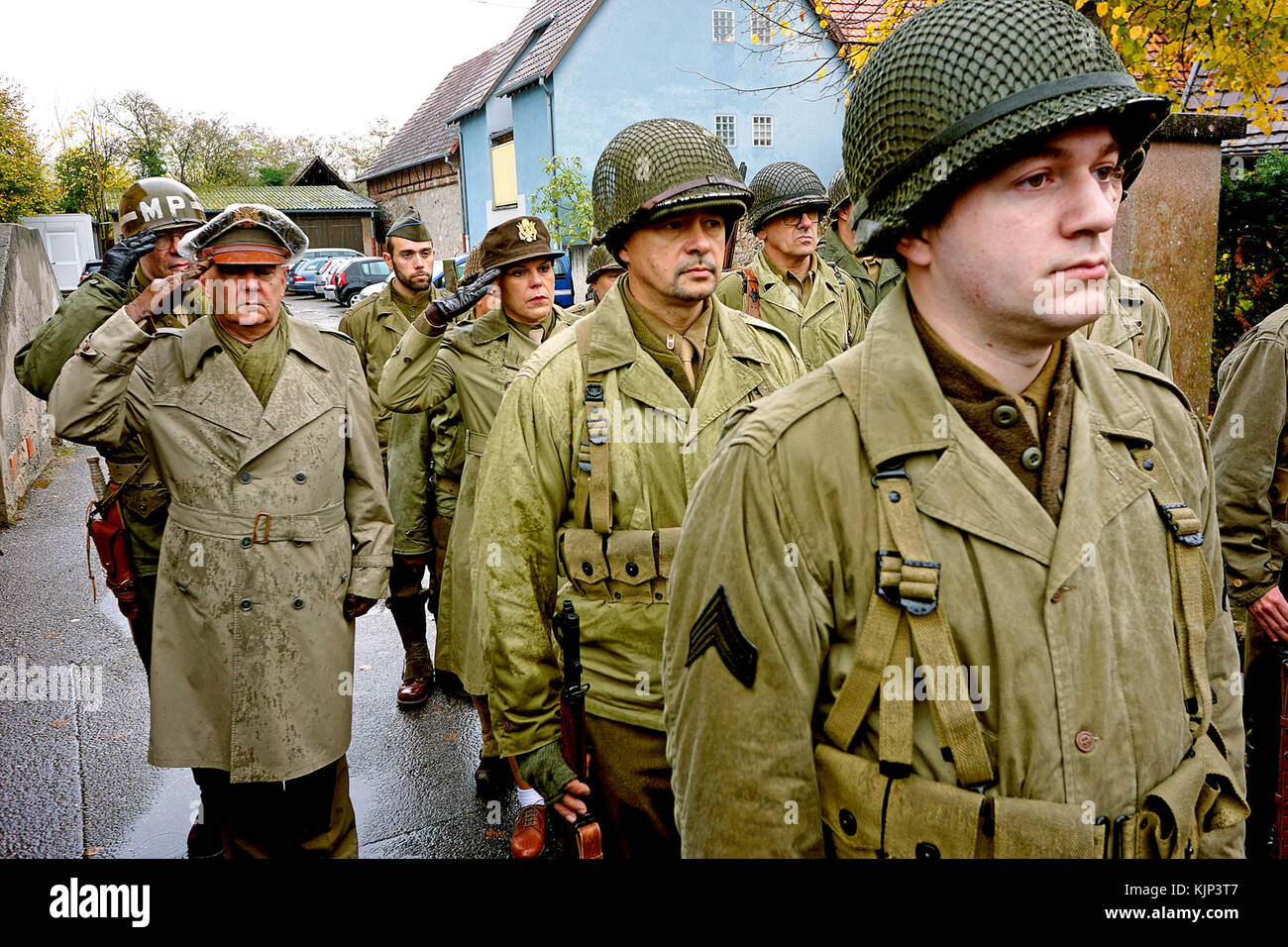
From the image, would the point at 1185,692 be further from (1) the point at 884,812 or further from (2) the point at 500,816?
(2) the point at 500,816

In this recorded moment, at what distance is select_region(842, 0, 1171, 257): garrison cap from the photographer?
1588mm

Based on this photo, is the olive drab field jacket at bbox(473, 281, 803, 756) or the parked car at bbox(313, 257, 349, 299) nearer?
the olive drab field jacket at bbox(473, 281, 803, 756)

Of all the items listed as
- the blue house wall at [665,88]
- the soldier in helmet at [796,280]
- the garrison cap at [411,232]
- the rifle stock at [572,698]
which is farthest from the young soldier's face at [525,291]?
the blue house wall at [665,88]

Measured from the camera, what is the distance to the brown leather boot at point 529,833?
4.18 m

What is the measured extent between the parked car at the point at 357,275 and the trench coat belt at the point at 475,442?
3265cm

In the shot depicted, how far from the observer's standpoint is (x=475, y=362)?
17.4 feet

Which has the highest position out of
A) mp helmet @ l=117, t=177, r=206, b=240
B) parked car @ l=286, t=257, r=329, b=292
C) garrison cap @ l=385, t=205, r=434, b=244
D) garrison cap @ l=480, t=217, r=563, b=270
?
parked car @ l=286, t=257, r=329, b=292

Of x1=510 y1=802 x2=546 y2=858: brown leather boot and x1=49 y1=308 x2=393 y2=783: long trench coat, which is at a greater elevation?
x1=49 y1=308 x2=393 y2=783: long trench coat

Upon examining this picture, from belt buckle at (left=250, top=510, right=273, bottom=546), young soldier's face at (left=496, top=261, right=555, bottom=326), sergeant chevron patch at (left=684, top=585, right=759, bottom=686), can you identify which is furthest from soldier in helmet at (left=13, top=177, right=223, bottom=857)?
sergeant chevron patch at (left=684, top=585, right=759, bottom=686)

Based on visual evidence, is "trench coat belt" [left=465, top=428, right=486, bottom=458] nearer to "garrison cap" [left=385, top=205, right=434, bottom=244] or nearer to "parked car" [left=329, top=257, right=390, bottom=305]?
"garrison cap" [left=385, top=205, right=434, bottom=244]

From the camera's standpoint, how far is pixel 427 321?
5121mm

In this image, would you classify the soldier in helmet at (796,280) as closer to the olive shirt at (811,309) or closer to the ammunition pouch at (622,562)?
the olive shirt at (811,309)

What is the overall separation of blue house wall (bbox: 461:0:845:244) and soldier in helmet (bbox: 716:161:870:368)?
21.9 metres

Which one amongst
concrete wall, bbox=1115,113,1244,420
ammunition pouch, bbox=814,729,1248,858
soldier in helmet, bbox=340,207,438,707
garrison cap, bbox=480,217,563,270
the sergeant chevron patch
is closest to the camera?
ammunition pouch, bbox=814,729,1248,858
